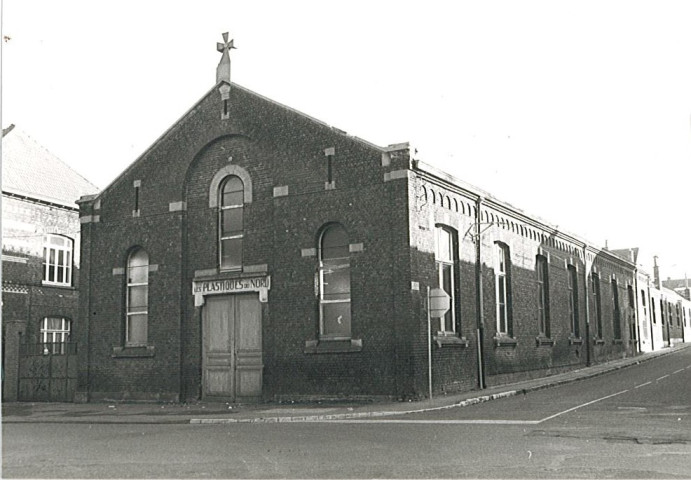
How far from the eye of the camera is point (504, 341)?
25.4 m

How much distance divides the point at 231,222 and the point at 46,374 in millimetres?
8354

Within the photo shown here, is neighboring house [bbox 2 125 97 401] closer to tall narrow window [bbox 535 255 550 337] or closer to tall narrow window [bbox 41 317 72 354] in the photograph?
tall narrow window [bbox 41 317 72 354]

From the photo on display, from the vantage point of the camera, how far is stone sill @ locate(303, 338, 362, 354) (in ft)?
65.2

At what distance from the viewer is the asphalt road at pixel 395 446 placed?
902 cm

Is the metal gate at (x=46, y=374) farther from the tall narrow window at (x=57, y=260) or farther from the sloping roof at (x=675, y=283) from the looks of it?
the sloping roof at (x=675, y=283)

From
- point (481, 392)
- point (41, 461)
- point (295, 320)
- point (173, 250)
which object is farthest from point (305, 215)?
point (41, 461)

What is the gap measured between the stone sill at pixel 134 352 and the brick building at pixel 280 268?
0.07 meters

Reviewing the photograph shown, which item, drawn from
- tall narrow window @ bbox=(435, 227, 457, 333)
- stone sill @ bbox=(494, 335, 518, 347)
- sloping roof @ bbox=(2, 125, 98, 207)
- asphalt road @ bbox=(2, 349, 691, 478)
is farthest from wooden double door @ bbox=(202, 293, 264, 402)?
sloping roof @ bbox=(2, 125, 98, 207)

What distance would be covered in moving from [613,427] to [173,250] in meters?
14.1

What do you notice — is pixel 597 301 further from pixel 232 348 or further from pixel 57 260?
pixel 57 260

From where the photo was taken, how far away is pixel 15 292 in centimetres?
3062

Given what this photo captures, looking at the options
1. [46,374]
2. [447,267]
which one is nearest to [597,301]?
[447,267]

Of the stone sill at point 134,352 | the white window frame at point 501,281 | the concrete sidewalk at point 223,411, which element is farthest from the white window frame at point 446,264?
the stone sill at point 134,352

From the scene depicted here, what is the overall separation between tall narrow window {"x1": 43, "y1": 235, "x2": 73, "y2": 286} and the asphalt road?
657 inches
